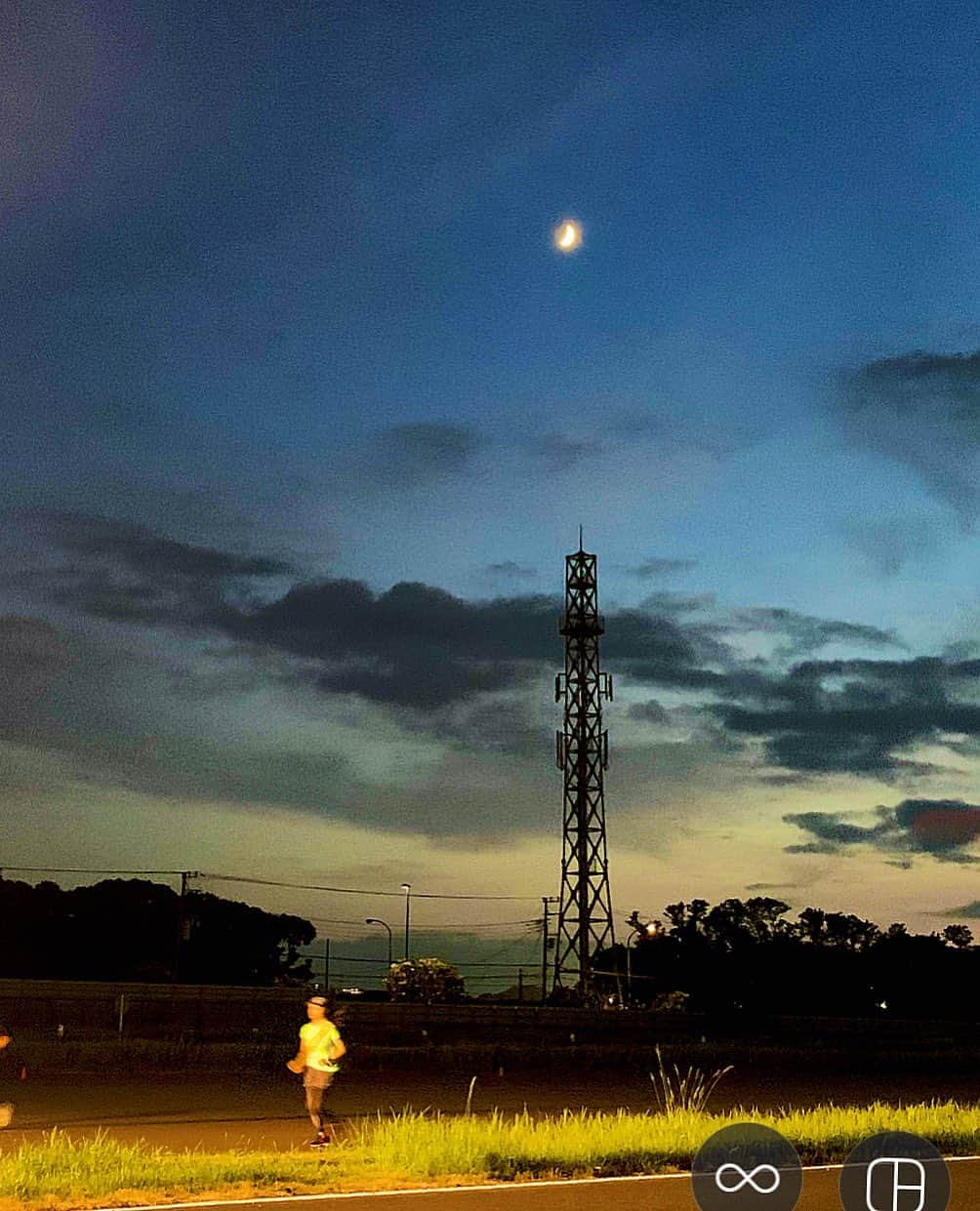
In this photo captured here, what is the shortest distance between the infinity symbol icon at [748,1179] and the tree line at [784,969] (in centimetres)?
6214

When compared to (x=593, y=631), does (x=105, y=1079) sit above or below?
below

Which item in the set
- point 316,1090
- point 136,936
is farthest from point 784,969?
point 316,1090

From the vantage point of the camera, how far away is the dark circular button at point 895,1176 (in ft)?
38.4

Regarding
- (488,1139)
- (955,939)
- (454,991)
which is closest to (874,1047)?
(454,991)

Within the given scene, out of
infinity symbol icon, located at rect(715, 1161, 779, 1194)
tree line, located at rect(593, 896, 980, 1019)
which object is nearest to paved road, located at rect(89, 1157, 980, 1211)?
infinity symbol icon, located at rect(715, 1161, 779, 1194)

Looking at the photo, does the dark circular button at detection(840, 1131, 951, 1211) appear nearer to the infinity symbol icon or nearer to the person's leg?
the infinity symbol icon

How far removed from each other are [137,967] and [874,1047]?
133ft

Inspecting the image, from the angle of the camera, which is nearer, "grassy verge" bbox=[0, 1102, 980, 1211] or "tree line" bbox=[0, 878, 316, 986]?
"grassy verge" bbox=[0, 1102, 980, 1211]

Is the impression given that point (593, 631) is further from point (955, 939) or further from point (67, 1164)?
point (955, 939)

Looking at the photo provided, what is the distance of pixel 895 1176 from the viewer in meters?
13.4

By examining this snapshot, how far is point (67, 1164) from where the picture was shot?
12250 millimetres

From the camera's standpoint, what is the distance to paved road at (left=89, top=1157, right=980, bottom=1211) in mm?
11195

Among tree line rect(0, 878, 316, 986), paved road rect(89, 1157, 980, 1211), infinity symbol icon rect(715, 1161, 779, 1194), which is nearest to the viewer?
paved road rect(89, 1157, 980, 1211)

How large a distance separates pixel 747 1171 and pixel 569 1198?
2414 millimetres
